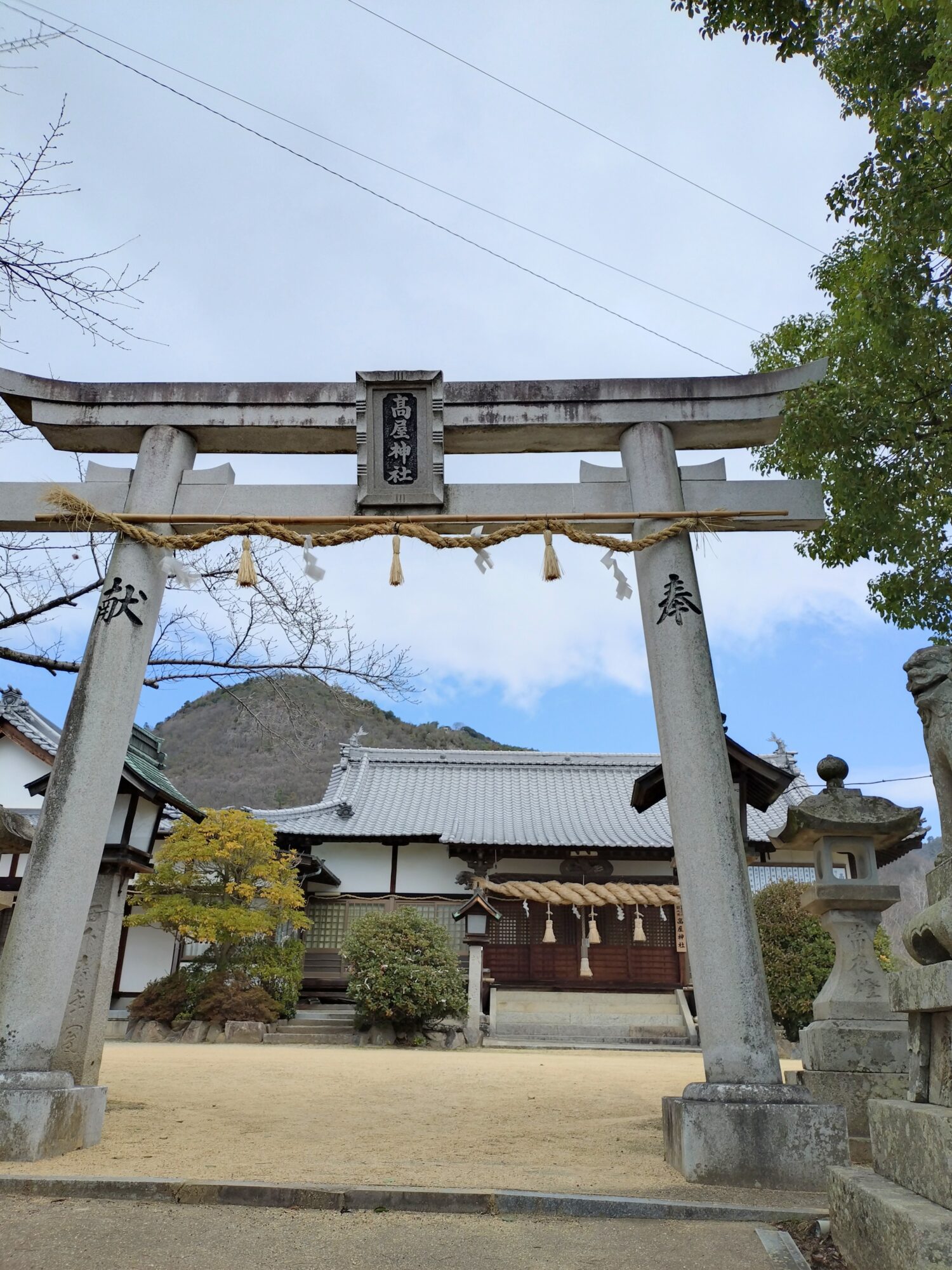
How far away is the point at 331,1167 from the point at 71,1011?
8.71 ft

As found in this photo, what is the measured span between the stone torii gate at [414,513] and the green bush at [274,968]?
13.2 metres

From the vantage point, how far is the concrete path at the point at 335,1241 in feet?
9.82

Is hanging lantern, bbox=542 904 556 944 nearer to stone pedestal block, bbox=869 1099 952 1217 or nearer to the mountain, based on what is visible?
stone pedestal block, bbox=869 1099 952 1217

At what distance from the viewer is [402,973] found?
1634 cm

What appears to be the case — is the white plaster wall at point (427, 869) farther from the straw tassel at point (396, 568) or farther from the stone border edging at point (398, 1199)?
the stone border edging at point (398, 1199)

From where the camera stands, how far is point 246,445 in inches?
252

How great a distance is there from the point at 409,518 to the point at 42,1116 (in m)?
4.01

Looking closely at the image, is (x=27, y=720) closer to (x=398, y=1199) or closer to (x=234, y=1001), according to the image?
(x=234, y=1001)

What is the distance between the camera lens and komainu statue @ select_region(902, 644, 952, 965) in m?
2.87

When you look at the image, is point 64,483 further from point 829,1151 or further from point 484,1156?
point 829,1151

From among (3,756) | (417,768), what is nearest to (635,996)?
(417,768)

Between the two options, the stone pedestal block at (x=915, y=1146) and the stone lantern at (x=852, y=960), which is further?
the stone lantern at (x=852, y=960)

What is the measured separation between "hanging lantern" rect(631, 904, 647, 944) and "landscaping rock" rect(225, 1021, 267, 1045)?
9.17m

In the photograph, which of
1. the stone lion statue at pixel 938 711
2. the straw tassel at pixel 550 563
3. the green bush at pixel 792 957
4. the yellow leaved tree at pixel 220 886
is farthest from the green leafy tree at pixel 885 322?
the yellow leaved tree at pixel 220 886
